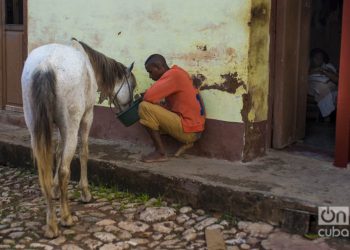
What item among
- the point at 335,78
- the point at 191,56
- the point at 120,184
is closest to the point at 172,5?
the point at 191,56

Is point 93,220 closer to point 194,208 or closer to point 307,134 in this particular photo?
point 194,208

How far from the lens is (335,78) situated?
7324 mm

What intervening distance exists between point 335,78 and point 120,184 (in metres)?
3.76

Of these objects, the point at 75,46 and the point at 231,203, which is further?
the point at 75,46

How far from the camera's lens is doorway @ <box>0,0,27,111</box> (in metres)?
7.48

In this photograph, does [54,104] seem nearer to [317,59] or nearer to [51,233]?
[51,233]

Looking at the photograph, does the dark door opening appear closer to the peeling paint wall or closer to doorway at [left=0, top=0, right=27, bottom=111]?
the peeling paint wall

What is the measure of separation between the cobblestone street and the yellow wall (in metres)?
1.28

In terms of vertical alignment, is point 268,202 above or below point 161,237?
above

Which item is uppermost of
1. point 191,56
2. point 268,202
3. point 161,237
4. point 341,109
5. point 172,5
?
point 172,5

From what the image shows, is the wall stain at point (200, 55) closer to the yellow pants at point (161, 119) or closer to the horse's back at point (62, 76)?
the yellow pants at point (161, 119)

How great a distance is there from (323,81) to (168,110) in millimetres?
2890

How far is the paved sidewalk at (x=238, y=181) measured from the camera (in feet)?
14.0

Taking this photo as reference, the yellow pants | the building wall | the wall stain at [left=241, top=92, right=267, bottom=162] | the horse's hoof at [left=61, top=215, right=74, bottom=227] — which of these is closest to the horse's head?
the yellow pants
